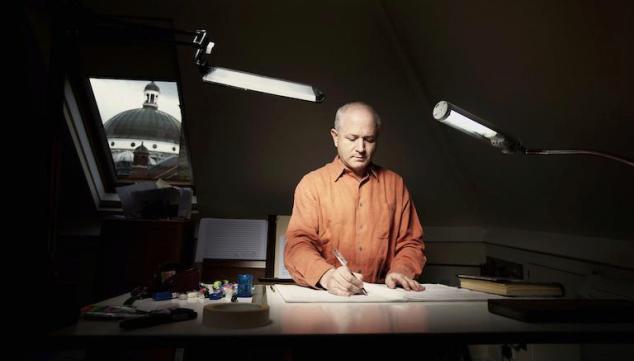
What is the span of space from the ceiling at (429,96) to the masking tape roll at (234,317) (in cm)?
130

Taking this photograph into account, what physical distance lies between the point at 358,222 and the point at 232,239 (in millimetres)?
1684

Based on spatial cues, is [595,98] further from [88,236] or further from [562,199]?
[88,236]

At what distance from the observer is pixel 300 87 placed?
1.68 m

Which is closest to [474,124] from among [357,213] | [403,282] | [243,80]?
[403,282]

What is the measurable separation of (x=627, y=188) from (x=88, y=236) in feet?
12.5

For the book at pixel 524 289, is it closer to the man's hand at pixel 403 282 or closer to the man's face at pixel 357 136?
the man's hand at pixel 403 282

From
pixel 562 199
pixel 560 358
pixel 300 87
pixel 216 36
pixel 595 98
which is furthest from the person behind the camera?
pixel 216 36

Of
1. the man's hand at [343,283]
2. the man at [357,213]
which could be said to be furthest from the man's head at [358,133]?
the man's hand at [343,283]

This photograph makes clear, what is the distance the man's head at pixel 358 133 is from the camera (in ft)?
5.89

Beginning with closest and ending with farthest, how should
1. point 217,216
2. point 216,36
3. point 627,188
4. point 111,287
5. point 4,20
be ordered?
point 627,188 → point 4,20 → point 216,36 → point 111,287 → point 217,216

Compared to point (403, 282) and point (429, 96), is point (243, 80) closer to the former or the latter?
point (403, 282)

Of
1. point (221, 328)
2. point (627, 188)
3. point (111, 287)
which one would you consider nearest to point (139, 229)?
point (111, 287)

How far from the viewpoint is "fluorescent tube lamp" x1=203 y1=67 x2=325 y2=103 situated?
1.55 m

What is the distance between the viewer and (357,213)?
1.84m
